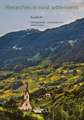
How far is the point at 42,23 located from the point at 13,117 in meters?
28.4

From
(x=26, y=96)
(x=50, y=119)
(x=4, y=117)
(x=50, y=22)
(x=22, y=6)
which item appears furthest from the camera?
(x=26, y=96)

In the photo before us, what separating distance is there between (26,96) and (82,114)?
72.7 feet

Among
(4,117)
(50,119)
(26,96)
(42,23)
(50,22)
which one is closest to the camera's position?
(4,117)

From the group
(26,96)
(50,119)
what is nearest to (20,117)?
(50,119)

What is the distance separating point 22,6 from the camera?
4414 inches

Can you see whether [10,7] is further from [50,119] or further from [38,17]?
[50,119]

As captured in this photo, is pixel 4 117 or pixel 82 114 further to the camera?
pixel 82 114

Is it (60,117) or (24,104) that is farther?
(24,104)

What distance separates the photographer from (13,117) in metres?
108

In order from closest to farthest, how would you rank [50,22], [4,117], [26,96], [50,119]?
[4,117] < [50,22] < [50,119] < [26,96]

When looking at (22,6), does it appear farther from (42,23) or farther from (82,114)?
(82,114)

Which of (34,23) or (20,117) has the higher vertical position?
(34,23)

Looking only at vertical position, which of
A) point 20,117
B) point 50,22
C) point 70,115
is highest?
point 50,22

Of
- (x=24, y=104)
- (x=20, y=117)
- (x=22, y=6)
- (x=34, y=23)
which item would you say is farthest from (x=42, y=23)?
(x=24, y=104)
